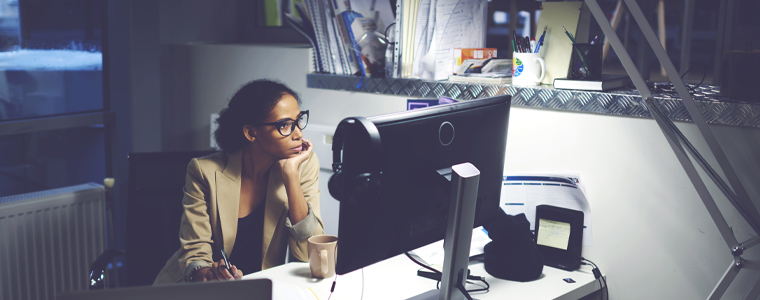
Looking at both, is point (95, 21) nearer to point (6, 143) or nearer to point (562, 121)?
point (6, 143)

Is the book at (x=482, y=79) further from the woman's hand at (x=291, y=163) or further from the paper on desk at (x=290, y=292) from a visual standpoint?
the paper on desk at (x=290, y=292)

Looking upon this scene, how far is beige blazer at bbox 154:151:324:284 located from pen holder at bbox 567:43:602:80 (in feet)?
3.00

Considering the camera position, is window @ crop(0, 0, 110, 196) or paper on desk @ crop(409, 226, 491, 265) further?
window @ crop(0, 0, 110, 196)

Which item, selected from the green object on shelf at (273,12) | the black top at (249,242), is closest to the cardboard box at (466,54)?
the black top at (249,242)

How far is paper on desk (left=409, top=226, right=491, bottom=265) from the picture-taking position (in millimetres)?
1542

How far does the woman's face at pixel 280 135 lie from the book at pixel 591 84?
798 millimetres

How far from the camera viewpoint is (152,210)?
1.80 metres

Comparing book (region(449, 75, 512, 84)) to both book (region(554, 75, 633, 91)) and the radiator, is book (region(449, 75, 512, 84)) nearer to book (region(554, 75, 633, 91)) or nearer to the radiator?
book (region(554, 75, 633, 91))

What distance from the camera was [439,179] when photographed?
3.76 ft

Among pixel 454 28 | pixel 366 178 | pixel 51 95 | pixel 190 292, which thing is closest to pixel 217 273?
pixel 366 178

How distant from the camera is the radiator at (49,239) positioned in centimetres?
209

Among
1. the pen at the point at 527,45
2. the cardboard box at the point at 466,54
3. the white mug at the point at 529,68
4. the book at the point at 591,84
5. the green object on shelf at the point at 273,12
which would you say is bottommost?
the book at the point at 591,84

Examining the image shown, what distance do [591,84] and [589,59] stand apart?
9 cm

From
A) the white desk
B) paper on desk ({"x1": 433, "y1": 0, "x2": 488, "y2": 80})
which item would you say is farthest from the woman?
paper on desk ({"x1": 433, "y1": 0, "x2": 488, "y2": 80})
